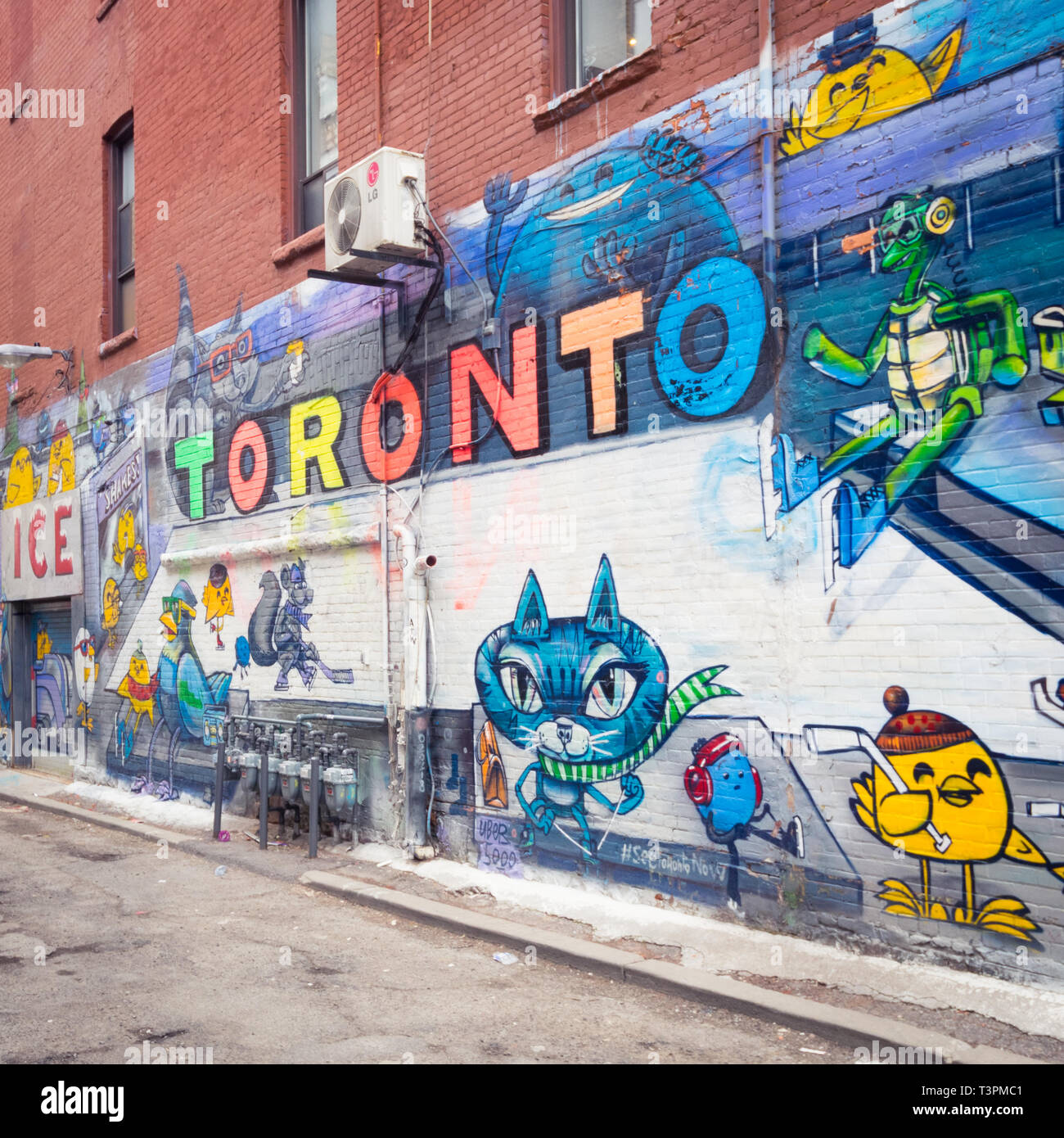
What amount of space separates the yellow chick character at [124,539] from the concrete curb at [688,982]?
6.76 m

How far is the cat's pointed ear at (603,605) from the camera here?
707cm

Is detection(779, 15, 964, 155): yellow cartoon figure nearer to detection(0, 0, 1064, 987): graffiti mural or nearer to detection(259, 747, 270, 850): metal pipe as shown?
detection(0, 0, 1064, 987): graffiti mural

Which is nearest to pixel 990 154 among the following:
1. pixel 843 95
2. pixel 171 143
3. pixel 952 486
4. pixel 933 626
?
pixel 843 95

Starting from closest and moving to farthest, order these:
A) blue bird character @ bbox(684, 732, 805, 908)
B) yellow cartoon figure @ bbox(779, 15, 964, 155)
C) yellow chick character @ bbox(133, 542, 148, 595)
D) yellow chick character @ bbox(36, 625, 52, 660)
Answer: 1. yellow cartoon figure @ bbox(779, 15, 964, 155)
2. blue bird character @ bbox(684, 732, 805, 908)
3. yellow chick character @ bbox(133, 542, 148, 595)
4. yellow chick character @ bbox(36, 625, 52, 660)

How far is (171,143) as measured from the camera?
12.3 meters

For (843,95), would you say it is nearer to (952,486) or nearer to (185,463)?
(952,486)

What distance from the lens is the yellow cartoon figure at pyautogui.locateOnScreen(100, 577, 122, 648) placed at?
13.5m

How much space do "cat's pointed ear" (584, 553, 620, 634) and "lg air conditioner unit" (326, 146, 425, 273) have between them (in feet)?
9.79

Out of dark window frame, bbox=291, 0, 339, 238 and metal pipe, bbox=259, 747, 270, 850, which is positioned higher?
dark window frame, bbox=291, 0, 339, 238

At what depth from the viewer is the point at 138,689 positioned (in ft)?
42.6

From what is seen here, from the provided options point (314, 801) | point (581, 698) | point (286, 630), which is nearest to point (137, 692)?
point (286, 630)

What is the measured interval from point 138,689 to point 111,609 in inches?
49.1

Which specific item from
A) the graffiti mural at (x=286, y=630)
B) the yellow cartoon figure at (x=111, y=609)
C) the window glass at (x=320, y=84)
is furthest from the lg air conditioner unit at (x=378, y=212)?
the yellow cartoon figure at (x=111, y=609)

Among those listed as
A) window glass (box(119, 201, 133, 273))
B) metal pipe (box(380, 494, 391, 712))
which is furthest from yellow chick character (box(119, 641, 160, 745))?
window glass (box(119, 201, 133, 273))
